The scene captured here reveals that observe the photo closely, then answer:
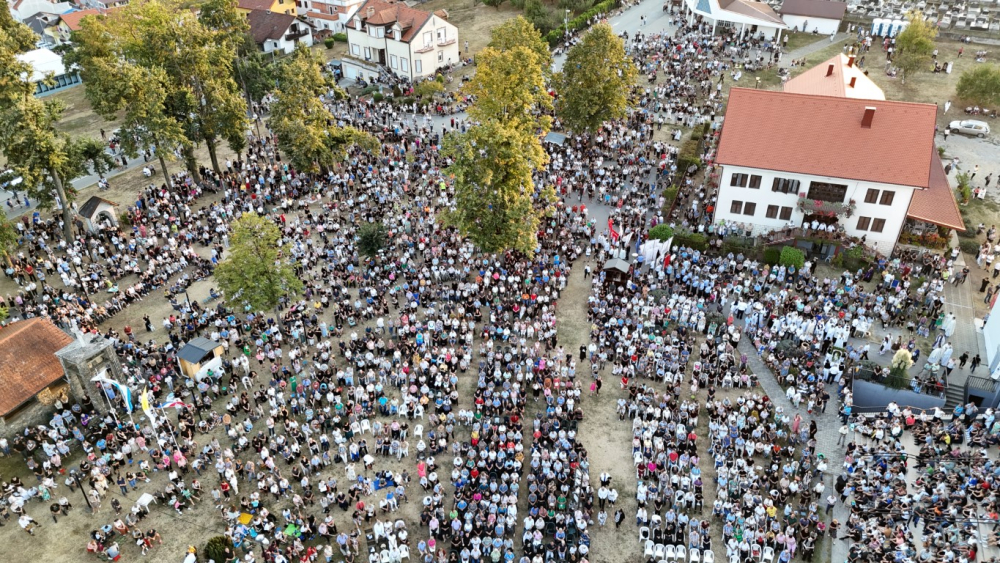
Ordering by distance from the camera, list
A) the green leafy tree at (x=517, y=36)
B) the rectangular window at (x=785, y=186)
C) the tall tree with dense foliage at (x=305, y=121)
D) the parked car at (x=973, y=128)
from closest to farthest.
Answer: the rectangular window at (x=785, y=186) < the tall tree with dense foliage at (x=305, y=121) < the green leafy tree at (x=517, y=36) < the parked car at (x=973, y=128)

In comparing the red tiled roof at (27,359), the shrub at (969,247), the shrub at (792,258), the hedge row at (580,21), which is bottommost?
the red tiled roof at (27,359)

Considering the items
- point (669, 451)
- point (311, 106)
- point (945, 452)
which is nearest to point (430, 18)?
point (311, 106)

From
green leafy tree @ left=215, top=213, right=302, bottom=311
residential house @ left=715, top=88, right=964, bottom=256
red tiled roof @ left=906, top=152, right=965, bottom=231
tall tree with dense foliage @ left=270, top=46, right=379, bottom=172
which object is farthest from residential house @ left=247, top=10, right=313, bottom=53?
red tiled roof @ left=906, top=152, right=965, bottom=231

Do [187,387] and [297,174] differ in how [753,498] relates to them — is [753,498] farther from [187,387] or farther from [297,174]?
[297,174]

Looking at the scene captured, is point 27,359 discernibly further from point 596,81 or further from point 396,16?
point 396,16

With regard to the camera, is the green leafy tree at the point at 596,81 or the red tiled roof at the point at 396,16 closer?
the green leafy tree at the point at 596,81

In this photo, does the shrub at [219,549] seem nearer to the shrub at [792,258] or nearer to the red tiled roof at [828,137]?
the shrub at [792,258]

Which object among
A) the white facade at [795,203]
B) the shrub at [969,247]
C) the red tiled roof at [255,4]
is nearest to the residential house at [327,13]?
the red tiled roof at [255,4]
